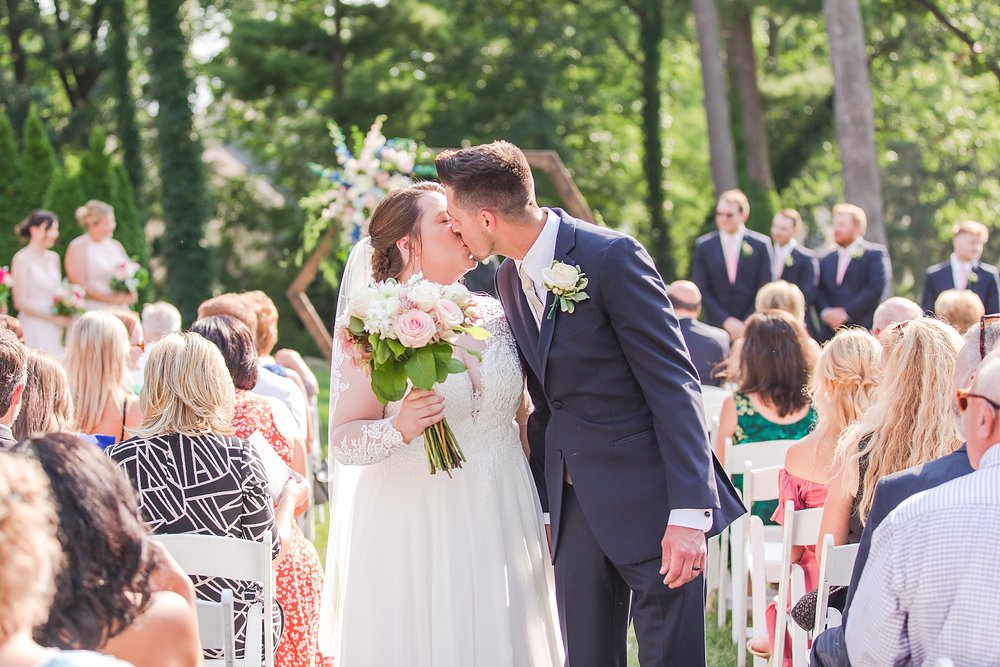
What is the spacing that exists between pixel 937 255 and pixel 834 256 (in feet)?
58.2

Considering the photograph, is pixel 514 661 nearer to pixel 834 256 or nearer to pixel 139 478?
pixel 139 478

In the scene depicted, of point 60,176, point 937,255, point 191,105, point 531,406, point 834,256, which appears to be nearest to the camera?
point 531,406

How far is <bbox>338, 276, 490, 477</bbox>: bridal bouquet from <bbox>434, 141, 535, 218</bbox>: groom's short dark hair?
28 centimetres

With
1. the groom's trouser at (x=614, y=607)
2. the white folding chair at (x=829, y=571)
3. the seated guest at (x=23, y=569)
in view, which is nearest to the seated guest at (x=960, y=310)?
the white folding chair at (x=829, y=571)

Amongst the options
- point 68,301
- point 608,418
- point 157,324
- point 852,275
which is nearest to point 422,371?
point 608,418

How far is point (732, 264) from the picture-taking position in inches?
422

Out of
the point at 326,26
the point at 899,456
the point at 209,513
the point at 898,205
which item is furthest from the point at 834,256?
the point at 898,205

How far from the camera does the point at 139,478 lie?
3.68 m

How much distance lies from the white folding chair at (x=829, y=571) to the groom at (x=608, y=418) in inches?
12.6

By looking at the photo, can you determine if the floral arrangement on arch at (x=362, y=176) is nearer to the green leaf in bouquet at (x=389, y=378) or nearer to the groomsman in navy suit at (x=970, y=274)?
the groomsman in navy suit at (x=970, y=274)

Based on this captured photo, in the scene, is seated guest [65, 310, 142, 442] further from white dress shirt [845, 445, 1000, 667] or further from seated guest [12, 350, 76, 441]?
white dress shirt [845, 445, 1000, 667]

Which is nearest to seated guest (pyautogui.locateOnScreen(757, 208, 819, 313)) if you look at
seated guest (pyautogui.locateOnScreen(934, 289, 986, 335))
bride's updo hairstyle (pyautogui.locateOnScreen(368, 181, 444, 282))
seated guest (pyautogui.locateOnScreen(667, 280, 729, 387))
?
seated guest (pyautogui.locateOnScreen(667, 280, 729, 387))

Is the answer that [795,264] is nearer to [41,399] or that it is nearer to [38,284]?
[38,284]

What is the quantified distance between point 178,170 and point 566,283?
15.3m
